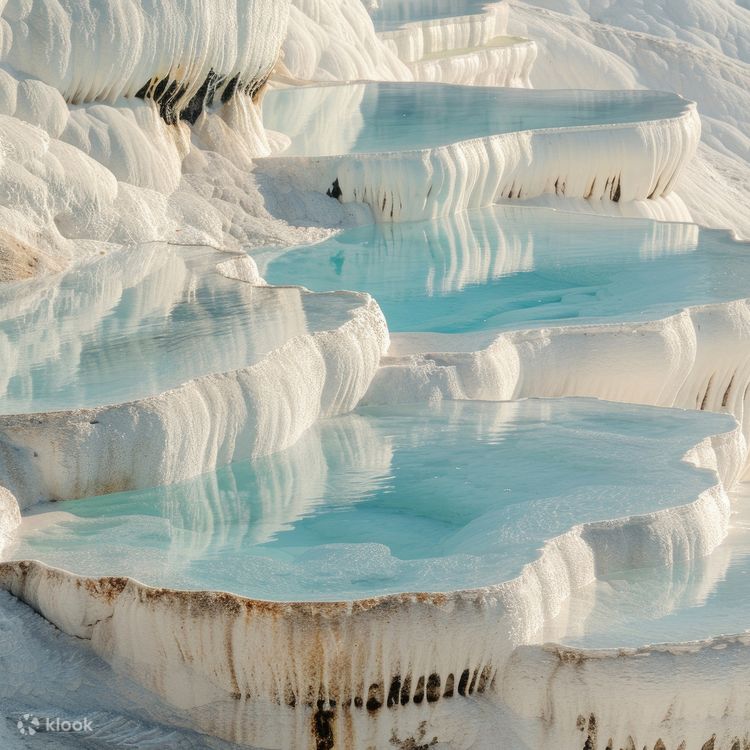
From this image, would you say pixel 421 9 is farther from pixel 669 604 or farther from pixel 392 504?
pixel 669 604

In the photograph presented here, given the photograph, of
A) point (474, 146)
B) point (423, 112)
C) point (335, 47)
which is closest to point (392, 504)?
point (474, 146)

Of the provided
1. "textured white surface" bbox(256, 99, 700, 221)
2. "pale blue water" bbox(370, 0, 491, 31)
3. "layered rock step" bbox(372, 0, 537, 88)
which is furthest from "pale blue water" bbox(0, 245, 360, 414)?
"pale blue water" bbox(370, 0, 491, 31)

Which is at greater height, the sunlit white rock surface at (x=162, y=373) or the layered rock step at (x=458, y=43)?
the layered rock step at (x=458, y=43)

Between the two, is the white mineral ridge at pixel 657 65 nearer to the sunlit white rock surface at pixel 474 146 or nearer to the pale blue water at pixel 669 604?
the sunlit white rock surface at pixel 474 146

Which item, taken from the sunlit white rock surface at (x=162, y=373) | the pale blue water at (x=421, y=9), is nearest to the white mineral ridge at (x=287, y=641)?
the sunlit white rock surface at (x=162, y=373)

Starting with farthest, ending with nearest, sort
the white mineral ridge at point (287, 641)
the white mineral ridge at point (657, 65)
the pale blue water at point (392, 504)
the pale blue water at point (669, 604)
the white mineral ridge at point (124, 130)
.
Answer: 1. the white mineral ridge at point (657, 65)
2. the white mineral ridge at point (124, 130)
3. the pale blue water at point (392, 504)
4. the pale blue water at point (669, 604)
5. the white mineral ridge at point (287, 641)

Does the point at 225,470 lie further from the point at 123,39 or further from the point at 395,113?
the point at 395,113

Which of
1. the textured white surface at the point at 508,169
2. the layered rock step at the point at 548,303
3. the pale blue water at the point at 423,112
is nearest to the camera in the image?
the layered rock step at the point at 548,303

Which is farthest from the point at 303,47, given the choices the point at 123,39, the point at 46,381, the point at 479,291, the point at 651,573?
the point at 651,573
